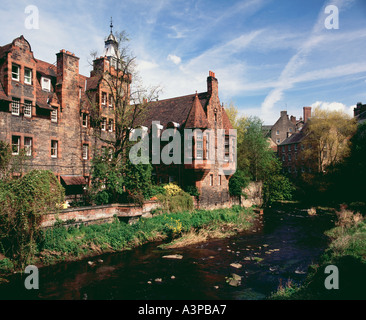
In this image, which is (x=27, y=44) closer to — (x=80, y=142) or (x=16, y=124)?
(x=16, y=124)

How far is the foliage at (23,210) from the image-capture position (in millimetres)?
14620

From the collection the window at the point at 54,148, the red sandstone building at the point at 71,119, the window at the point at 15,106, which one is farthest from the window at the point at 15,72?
the window at the point at 54,148

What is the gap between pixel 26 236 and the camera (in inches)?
610

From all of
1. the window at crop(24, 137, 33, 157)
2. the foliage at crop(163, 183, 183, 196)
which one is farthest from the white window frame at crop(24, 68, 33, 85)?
the foliage at crop(163, 183, 183, 196)

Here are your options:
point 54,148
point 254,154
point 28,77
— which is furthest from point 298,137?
point 28,77

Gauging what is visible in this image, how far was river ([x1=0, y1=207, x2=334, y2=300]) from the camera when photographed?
41.5 feet

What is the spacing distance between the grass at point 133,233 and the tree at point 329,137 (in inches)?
875

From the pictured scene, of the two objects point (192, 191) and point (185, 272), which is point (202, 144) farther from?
point (185, 272)

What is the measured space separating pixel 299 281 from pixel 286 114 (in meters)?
64.3

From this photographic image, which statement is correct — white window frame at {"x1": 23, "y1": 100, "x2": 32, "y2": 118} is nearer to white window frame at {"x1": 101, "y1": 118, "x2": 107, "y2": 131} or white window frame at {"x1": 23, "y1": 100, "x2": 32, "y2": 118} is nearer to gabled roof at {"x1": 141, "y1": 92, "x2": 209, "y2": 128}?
white window frame at {"x1": 101, "y1": 118, "x2": 107, "y2": 131}

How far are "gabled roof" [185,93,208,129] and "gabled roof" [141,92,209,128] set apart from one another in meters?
1.68

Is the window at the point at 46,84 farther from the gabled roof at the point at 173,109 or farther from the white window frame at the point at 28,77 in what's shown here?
the gabled roof at the point at 173,109
